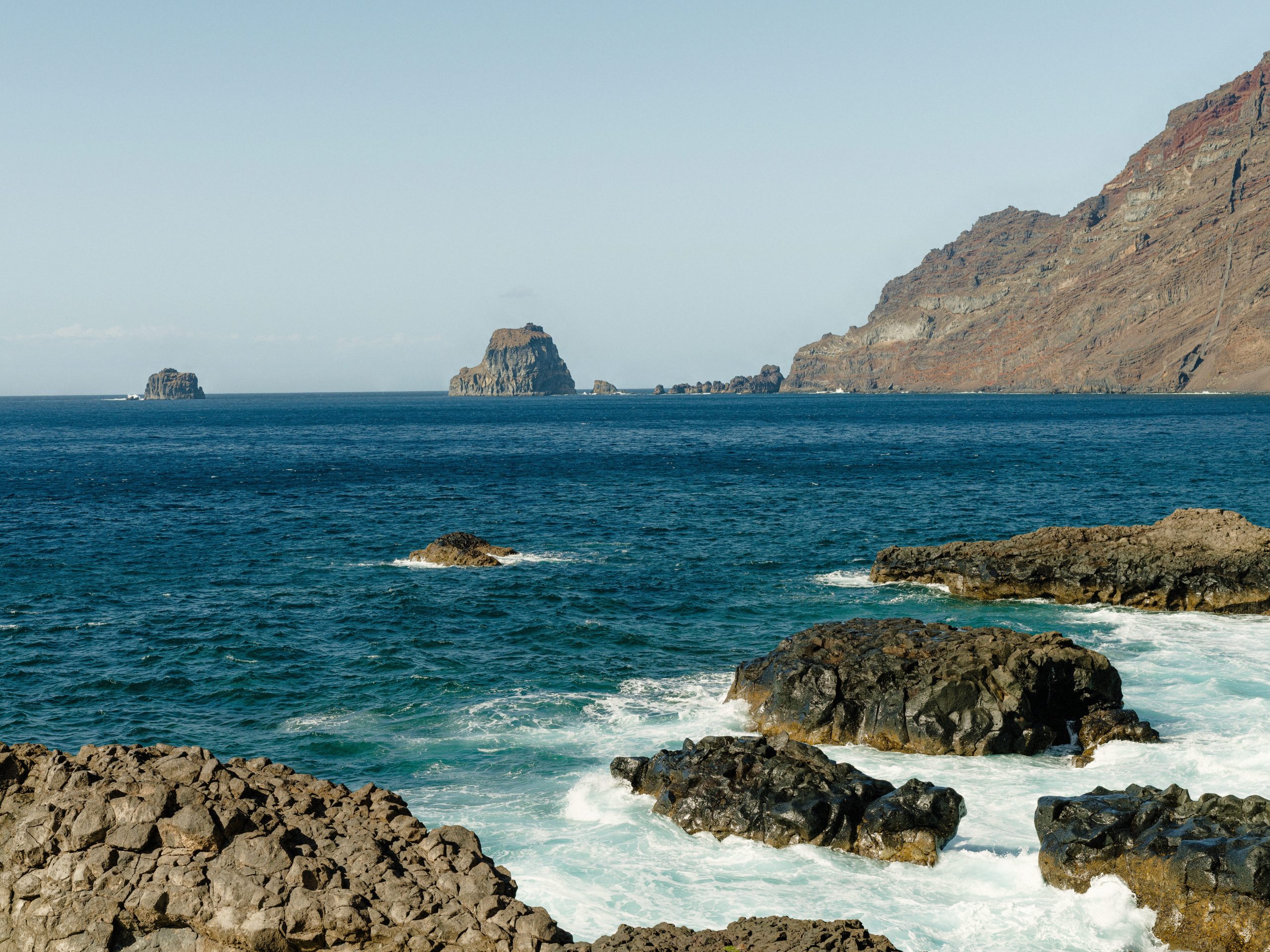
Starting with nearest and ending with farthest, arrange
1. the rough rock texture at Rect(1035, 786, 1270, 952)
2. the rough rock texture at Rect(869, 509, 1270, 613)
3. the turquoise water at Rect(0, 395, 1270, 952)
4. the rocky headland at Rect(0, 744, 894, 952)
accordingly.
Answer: the rocky headland at Rect(0, 744, 894, 952) → the rough rock texture at Rect(1035, 786, 1270, 952) → the turquoise water at Rect(0, 395, 1270, 952) → the rough rock texture at Rect(869, 509, 1270, 613)

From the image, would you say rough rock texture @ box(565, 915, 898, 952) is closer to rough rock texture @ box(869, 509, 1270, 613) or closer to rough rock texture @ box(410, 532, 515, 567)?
rough rock texture @ box(869, 509, 1270, 613)

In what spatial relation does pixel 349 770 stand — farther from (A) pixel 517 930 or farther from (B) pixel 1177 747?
(B) pixel 1177 747

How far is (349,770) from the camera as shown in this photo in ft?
79.8

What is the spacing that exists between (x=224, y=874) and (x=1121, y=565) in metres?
36.7

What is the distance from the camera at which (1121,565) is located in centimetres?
3972

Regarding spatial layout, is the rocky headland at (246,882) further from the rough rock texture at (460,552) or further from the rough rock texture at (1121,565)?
the rough rock texture at (460,552)

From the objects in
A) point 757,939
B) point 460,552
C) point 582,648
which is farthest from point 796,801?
point 460,552

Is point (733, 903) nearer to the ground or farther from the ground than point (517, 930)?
nearer to the ground

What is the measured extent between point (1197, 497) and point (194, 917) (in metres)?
69.5

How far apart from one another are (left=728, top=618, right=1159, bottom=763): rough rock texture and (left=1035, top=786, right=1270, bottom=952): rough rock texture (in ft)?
17.8

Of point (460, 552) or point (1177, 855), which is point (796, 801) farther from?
point (460, 552)

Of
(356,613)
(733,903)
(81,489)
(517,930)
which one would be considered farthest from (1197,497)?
(81,489)

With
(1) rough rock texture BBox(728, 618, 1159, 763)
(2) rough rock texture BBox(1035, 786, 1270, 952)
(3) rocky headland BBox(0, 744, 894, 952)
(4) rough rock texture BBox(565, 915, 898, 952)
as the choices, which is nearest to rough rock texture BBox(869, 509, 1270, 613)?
(1) rough rock texture BBox(728, 618, 1159, 763)

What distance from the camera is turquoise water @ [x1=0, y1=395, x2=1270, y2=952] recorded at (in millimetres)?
18625
